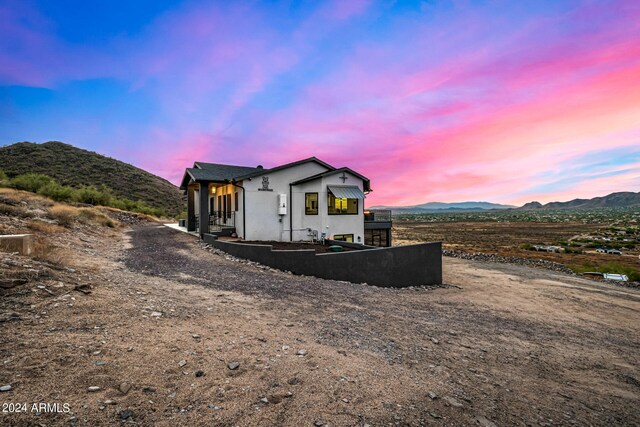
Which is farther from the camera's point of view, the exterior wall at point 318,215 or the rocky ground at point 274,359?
the exterior wall at point 318,215

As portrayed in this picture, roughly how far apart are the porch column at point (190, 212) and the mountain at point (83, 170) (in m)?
29.5

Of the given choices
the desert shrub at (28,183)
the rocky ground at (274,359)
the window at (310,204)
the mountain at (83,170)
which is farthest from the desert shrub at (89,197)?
the rocky ground at (274,359)

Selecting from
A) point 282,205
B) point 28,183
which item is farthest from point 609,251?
point 28,183

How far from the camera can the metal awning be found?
722 inches

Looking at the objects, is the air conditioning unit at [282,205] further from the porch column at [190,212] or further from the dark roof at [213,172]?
the porch column at [190,212]

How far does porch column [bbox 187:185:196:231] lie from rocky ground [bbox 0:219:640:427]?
1615 cm

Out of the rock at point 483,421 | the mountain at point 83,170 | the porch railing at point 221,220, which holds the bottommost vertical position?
the rock at point 483,421

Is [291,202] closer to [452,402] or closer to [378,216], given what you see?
[378,216]

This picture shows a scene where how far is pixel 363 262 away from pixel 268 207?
8.00m

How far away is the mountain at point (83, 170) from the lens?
5006 cm

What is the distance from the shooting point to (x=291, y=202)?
18422 millimetres

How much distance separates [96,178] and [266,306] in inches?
2520

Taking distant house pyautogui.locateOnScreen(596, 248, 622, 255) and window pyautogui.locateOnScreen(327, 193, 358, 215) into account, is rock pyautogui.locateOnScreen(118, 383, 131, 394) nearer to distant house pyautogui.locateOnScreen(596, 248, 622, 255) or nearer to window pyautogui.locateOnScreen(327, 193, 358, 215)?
window pyautogui.locateOnScreen(327, 193, 358, 215)

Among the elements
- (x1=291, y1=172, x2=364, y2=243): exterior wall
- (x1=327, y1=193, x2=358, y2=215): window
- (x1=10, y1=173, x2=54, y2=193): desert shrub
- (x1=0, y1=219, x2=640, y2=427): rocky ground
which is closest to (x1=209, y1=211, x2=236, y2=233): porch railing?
(x1=291, y1=172, x2=364, y2=243): exterior wall
